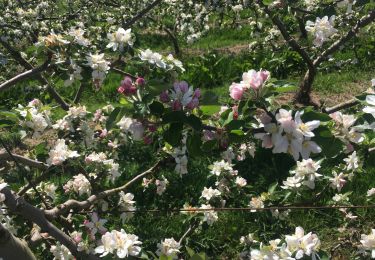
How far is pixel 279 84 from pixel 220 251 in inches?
83.0

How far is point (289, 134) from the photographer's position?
113 cm

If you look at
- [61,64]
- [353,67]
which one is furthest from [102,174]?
[353,67]

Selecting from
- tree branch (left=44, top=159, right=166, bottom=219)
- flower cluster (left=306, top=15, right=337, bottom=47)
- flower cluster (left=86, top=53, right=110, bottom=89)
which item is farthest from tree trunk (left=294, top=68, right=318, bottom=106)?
flower cluster (left=86, top=53, right=110, bottom=89)

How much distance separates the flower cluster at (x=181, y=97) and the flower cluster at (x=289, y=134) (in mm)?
185

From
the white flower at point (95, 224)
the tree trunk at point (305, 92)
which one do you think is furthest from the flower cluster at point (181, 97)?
the tree trunk at point (305, 92)

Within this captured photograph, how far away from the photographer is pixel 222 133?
1.25 m

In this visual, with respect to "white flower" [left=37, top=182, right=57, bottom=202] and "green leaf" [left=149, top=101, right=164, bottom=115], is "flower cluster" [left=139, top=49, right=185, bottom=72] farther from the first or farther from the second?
"white flower" [left=37, top=182, right=57, bottom=202]

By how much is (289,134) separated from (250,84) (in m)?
0.16

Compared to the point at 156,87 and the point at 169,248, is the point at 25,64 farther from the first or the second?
the point at 156,87

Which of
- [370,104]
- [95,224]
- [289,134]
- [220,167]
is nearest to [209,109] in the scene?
[289,134]

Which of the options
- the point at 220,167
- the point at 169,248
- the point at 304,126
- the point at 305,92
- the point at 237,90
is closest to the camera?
the point at 304,126

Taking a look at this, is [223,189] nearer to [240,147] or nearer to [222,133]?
[240,147]

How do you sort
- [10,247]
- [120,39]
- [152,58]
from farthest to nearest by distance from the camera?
[120,39] → [152,58] → [10,247]

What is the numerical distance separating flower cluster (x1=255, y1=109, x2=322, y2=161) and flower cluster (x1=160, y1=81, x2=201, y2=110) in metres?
0.18
